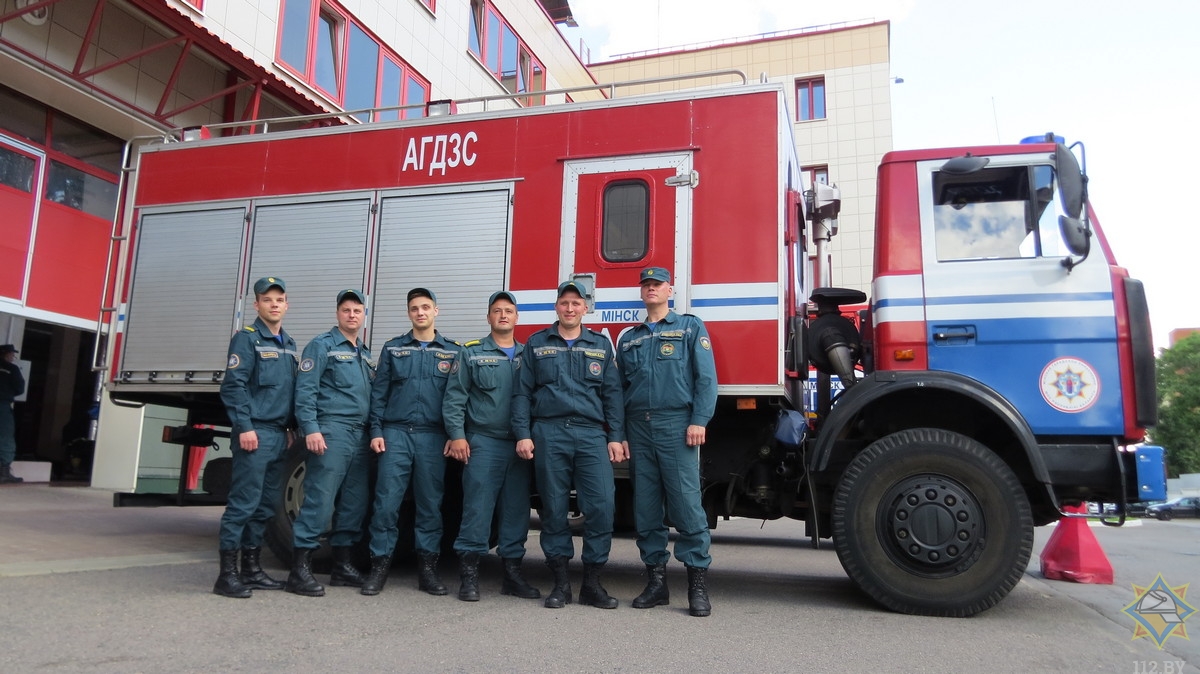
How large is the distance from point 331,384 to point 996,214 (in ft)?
14.2

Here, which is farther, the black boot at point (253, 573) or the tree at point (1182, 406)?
the tree at point (1182, 406)

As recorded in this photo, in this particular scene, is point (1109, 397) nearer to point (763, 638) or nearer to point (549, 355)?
point (763, 638)

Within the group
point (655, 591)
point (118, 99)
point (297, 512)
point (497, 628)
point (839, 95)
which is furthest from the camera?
point (839, 95)

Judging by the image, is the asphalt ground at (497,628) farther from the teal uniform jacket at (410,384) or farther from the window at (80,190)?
the window at (80,190)

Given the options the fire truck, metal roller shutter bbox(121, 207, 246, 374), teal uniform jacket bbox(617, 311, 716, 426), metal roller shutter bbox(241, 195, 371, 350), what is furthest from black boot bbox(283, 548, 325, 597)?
teal uniform jacket bbox(617, 311, 716, 426)

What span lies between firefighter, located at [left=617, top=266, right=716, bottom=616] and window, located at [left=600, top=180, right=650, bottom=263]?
553mm

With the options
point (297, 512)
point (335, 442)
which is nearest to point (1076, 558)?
point (335, 442)

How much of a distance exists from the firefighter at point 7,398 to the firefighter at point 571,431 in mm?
9059

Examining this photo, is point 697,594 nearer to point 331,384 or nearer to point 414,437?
point 414,437

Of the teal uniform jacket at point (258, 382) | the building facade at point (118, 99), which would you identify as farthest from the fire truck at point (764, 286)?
the teal uniform jacket at point (258, 382)

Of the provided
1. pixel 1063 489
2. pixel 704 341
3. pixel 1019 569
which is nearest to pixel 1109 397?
pixel 1063 489

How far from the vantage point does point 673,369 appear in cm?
488

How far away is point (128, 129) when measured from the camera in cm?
1082

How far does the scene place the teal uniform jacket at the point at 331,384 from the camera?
507cm
